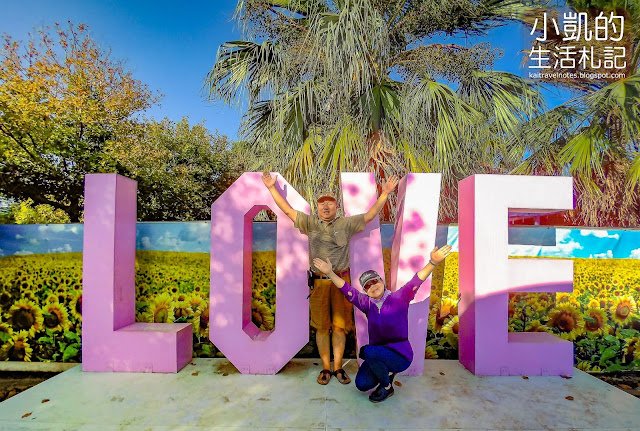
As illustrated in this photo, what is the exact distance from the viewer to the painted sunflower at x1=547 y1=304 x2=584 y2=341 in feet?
12.8

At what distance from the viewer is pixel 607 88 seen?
5188 mm

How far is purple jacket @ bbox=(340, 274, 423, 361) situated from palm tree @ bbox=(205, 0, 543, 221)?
3.24 meters

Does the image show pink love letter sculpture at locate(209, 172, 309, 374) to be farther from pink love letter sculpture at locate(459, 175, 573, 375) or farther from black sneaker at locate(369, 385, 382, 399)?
pink love letter sculpture at locate(459, 175, 573, 375)

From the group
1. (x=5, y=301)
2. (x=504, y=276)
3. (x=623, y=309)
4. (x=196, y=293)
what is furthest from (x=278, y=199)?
(x=623, y=309)

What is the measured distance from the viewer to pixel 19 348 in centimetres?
388

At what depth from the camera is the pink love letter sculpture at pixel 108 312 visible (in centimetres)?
326

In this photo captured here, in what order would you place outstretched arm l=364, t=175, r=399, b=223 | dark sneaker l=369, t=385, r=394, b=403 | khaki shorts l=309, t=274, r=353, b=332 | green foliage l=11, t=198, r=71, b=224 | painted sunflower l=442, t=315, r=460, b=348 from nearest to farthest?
dark sneaker l=369, t=385, r=394, b=403 < outstretched arm l=364, t=175, r=399, b=223 < khaki shorts l=309, t=274, r=353, b=332 < painted sunflower l=442, t=315, r=460, b=348 < green foliage l=11, t=198, r=71, b=224

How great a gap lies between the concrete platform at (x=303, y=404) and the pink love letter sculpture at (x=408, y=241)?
47cm

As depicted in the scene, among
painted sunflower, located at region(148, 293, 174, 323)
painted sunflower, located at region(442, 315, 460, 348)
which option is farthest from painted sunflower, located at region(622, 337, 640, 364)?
painted sunflower, located at region(148, 293, 174, 323)

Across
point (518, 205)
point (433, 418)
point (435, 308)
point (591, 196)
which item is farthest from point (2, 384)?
point (591, 196)

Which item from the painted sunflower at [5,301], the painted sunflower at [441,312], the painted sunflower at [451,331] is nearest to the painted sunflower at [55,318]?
the painted sunflower at [5,301]

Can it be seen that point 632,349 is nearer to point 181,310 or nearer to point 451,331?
point 451,331

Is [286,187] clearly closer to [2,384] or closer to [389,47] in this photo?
[2,384]

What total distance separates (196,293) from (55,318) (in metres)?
1.60
